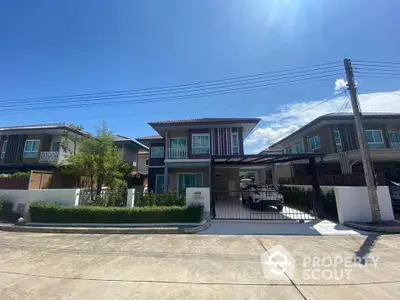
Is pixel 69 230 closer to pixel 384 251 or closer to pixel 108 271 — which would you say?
pixel 108 271

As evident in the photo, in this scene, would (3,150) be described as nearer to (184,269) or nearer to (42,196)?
(42,196)

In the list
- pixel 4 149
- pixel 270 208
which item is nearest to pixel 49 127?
pixel 4 149

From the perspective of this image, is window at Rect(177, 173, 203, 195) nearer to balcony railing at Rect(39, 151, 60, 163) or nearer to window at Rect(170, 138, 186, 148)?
window at Rect(170, 138, 186, 148)

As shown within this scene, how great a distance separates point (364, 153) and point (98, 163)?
1306 centimetres

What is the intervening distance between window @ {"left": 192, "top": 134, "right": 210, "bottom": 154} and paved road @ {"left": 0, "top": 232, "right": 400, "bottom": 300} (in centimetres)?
883

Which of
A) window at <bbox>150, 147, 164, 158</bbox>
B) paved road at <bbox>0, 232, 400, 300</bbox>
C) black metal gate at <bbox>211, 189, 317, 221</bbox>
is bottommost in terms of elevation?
paved road at <bbox>0, 232, 400, 300</bbox>

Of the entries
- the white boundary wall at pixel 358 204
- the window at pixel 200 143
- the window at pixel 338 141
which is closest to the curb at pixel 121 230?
the white boundary wall at pixel 358 204

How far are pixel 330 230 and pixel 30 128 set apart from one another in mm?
21988

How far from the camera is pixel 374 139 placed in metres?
15.6

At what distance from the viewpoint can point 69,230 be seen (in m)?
7.75

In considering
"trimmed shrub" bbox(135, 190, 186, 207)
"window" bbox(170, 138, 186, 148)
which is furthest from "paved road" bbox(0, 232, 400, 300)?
"window" bbox(170, 138, 186, 148)

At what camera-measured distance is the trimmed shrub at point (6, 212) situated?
9.90 meters

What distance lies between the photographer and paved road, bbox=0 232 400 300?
3262 millimetres

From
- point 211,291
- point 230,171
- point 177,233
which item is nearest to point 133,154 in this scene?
point 230,171
